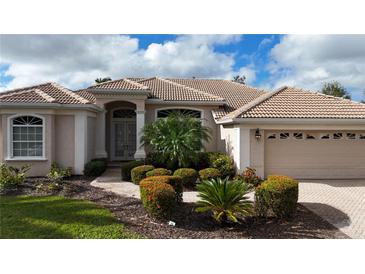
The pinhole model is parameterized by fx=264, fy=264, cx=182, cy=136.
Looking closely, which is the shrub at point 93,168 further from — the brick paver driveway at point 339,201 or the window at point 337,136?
the window at point 337,136

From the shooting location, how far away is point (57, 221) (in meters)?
7.25

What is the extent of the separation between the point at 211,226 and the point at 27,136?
35.9 ft

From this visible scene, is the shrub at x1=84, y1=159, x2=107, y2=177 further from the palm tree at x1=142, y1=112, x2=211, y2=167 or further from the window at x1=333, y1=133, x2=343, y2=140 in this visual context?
the window at x1=333, y1=133, x2=343, y2=140

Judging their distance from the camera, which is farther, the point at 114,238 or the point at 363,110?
the point at 363,110

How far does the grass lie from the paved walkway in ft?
8.03

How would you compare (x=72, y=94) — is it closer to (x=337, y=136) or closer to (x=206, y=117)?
(x=206, y=117)

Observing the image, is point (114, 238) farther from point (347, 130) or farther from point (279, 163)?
point (347, 130)

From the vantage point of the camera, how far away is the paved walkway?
301 inches

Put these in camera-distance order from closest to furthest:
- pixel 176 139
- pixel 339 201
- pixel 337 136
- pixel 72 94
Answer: pixel 339 201 < pixel 176 139 < pixel 337 136 < pixel 72 94

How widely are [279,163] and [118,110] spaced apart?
448 inches

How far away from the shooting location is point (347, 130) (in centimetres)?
1365

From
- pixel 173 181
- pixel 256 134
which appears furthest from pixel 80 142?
pixel 256 134

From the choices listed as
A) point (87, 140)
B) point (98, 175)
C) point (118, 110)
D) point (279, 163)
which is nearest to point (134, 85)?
point (118, 110)

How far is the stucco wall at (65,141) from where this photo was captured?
13977 millimetres
